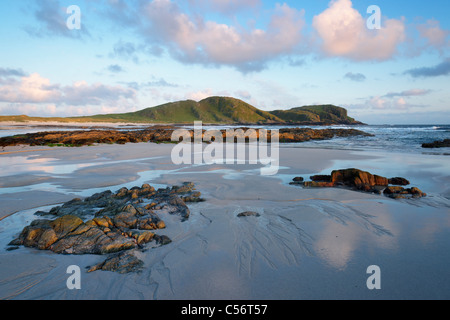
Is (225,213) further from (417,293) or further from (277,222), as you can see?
(417,293)

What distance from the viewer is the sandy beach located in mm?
3340

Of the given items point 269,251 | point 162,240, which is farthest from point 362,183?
point 162,240

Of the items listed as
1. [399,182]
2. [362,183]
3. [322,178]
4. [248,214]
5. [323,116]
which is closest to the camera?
[248,214]

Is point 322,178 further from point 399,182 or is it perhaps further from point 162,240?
point 162,240

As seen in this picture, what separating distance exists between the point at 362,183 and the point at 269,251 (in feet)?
18.6

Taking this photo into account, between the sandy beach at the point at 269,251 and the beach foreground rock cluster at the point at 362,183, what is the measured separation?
46 centimetres

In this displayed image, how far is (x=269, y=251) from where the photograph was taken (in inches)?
173

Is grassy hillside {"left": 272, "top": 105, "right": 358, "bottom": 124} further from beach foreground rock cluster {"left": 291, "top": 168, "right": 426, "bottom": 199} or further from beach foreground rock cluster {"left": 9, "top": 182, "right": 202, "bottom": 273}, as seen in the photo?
beach foreground rock cluster {"left": 9, "top": 182, "right": 202, "bottom": 273}

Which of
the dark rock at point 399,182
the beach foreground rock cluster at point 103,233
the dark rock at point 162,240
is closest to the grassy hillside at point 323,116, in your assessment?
the dark rock at point 399,182

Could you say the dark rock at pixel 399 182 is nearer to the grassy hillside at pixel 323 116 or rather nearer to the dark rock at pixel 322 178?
the dark rock at pixel 322 178

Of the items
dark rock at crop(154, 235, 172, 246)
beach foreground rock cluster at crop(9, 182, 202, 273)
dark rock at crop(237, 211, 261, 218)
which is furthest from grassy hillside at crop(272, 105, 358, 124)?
dark rock at crop(154, 235, 172, 246)

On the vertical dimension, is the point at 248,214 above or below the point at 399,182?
below

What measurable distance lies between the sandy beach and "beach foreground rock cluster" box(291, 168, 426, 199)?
1.51ft

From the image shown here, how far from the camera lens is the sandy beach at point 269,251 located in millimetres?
3340
